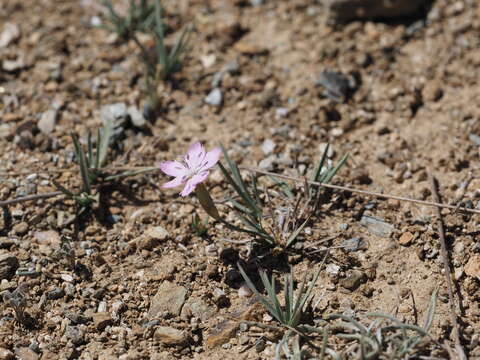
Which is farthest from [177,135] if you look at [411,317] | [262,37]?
[411,317]

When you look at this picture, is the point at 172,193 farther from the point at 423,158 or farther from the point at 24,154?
the point at 423,158

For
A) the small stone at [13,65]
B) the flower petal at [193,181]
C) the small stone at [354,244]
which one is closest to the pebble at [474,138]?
the small stone at [354,244]

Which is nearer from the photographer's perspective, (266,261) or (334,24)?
(266,261)

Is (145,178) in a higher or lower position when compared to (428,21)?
lower

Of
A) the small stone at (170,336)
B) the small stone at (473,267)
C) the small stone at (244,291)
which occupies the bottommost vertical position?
the small stone at (170,336)

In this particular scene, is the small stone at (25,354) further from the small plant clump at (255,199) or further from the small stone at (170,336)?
the small plant clump at (255,199)

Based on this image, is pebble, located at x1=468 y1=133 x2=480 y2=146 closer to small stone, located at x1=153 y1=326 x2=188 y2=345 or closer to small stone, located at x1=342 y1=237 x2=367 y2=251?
small stone, located at x1=342 y1=237 x2=367 y2=251
